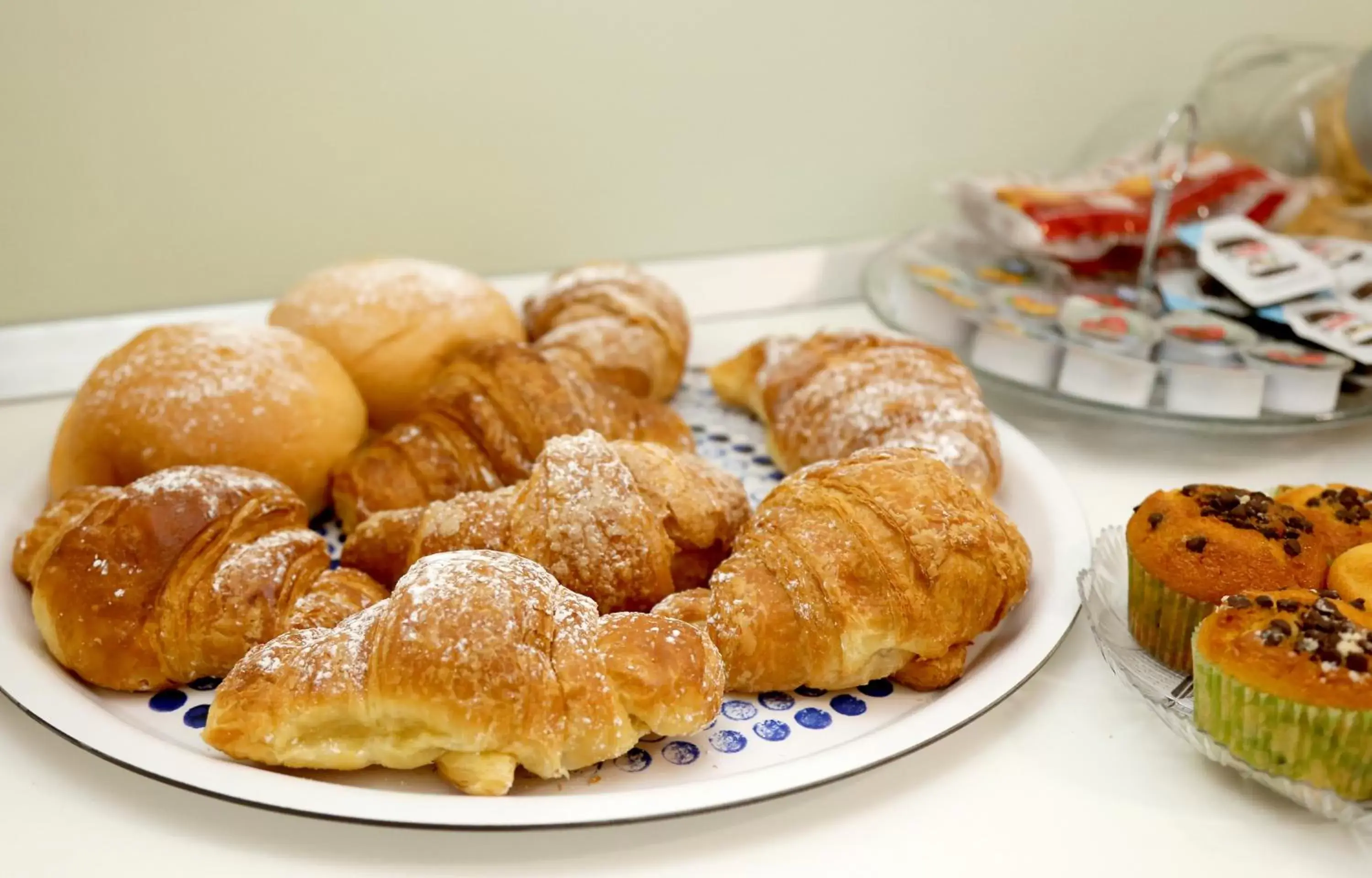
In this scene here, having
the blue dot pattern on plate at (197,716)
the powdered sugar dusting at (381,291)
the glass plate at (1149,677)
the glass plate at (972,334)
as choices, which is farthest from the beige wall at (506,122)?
the glass plate at (1149,677)

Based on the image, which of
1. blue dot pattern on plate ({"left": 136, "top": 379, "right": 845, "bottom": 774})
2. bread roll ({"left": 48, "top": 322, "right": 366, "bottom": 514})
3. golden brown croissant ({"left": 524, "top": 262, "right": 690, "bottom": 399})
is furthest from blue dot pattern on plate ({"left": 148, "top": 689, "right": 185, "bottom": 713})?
golden brown croissant ({"left": 524, "top": 262, "right": 690, "bottom": 399})

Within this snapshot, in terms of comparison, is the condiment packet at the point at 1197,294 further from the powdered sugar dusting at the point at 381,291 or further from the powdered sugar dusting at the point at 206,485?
the powdered sugar dusting at the point at 206,485

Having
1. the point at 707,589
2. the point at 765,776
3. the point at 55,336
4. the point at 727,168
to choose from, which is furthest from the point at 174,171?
the point at 765,776

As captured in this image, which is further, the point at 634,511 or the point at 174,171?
the point at 174,171

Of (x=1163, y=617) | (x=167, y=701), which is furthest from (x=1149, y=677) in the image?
(x=167, y=701)

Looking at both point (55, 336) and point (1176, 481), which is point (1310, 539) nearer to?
point (1176, 481)

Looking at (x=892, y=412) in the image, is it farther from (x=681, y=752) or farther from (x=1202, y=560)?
(x=681, y=752)
